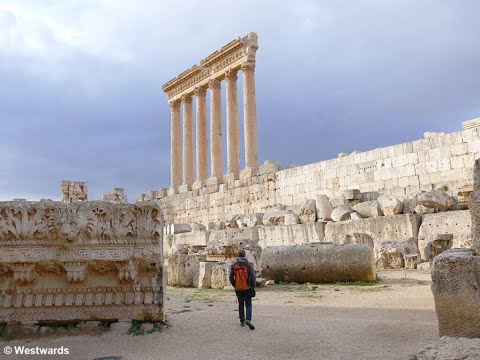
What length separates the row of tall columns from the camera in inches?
939

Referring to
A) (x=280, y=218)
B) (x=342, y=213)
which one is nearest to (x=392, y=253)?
(x=342, y=213)

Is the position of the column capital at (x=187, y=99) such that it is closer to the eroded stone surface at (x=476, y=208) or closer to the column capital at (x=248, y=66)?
the column capital at (x=248, y=66)

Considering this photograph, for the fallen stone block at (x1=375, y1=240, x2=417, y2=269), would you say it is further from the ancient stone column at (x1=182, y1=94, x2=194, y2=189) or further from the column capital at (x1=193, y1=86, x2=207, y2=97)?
the column capital at (x1=193, y1=86, x2=207, y2=97)

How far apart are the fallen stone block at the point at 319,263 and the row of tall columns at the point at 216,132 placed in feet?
41.7

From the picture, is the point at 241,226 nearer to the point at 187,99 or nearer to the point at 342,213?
the point at 342,213

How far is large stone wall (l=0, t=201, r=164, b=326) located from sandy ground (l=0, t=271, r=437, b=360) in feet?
1.29

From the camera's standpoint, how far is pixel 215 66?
26531mm

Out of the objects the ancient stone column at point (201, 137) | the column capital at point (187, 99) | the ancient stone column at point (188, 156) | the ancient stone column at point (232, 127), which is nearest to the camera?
the ancient stone column at point (232, 127)

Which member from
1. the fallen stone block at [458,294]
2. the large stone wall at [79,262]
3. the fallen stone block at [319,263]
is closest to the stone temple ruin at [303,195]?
the fallen stone block at [319,263]

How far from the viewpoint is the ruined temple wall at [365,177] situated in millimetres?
14695

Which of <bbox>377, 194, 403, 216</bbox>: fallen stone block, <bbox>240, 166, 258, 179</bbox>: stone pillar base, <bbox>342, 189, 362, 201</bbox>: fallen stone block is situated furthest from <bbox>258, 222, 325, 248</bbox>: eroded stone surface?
<bbox>240, 166, 258, 179</bbox>: stone pillar base

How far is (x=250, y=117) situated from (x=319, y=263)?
14738 mm

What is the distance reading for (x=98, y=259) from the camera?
5.64 meters

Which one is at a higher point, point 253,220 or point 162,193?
point 162,193
